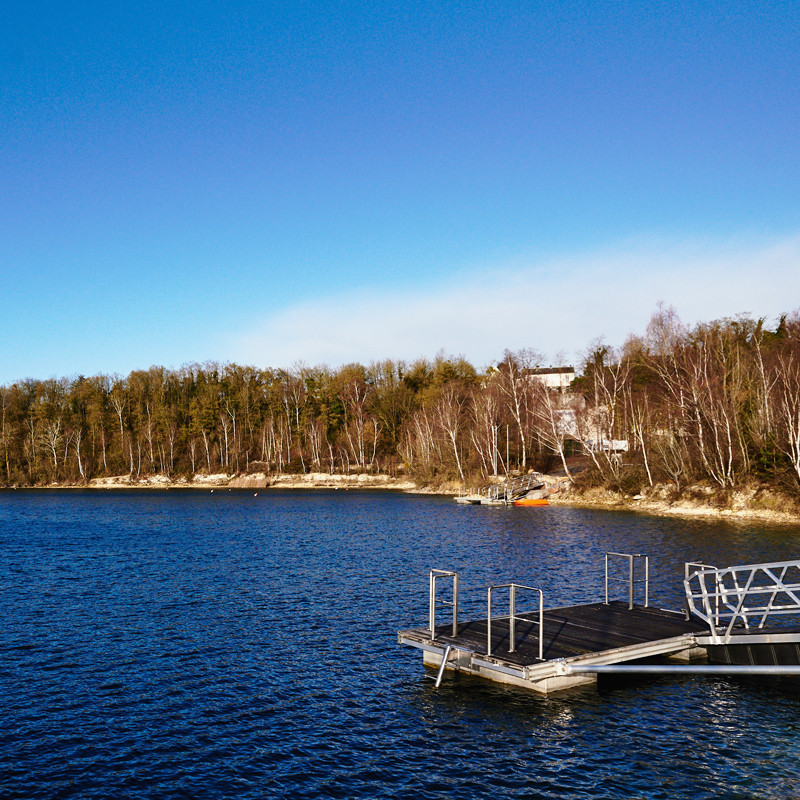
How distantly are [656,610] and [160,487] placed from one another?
408 feet

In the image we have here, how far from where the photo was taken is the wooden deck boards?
20.1 meters

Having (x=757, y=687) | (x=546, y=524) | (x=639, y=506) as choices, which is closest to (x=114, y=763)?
(x=757, y=687)

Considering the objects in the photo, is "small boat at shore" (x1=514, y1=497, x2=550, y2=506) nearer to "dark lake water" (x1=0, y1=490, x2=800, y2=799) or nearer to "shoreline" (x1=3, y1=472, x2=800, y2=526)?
"shoreline" (x1=3, y1=472, x2=800, y2=526)

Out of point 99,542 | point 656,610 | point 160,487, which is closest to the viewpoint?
point 656,610

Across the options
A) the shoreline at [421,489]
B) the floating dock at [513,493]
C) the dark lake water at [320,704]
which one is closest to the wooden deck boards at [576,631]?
the dark lake water at [320,704]

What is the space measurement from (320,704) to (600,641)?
8512mm

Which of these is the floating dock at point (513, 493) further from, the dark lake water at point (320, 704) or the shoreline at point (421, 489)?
the dark lake water at point (320, 704)

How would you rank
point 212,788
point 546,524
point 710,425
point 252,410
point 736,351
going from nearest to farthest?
1. point 212,788
2. point 546,524
3. point 710,425
4. point 736,351
5. point 252,410

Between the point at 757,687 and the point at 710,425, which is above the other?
the point at 710,425

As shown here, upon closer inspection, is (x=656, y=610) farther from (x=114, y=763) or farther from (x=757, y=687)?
(x=114, y=763)

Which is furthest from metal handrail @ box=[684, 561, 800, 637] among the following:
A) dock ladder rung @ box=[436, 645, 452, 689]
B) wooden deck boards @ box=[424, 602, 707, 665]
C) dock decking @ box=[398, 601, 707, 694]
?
dock ladder rung @ box=[436, 645, 452, 689]

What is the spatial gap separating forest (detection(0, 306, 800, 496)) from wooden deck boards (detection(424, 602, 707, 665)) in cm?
3683

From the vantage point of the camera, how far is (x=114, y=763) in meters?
15.3

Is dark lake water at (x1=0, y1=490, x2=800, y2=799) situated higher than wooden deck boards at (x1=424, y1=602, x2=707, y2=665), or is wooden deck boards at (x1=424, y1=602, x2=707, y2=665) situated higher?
wooden deck boards at (x1=424, y1=602, x2=707, y2=665)
